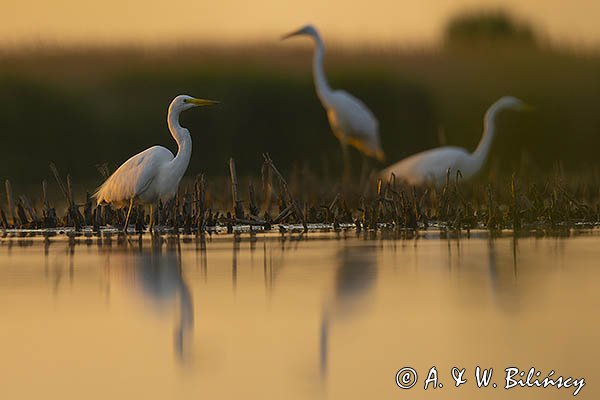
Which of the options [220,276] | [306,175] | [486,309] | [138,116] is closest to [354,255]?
[220,276]

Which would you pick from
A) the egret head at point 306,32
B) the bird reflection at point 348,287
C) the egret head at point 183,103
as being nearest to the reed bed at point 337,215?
the egret head at point 183,103

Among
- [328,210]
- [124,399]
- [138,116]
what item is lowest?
[124,399]

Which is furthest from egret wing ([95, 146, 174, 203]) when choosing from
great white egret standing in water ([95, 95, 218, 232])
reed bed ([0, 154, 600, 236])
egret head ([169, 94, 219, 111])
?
egret head ([169, 94, 219, 111])

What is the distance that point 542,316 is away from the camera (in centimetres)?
555

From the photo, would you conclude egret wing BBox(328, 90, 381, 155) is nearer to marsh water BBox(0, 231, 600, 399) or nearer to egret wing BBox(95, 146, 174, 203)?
egret wing BBox(95, 146, 174, 203)

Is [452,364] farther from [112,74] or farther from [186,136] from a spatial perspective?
[112,74]

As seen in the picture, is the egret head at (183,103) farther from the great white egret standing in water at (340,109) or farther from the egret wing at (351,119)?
the egret wing at (351,119)

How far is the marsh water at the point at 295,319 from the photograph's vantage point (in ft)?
14.6

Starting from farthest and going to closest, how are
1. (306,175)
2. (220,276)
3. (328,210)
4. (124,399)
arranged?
(306,175) → (328,210) → (220,276) → (124,399)

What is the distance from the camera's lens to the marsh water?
14.6 ft

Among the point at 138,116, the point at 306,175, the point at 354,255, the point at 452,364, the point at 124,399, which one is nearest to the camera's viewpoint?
the point at 124,399

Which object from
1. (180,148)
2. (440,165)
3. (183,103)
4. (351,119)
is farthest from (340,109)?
(180,148)

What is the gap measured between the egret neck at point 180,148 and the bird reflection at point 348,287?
210cm

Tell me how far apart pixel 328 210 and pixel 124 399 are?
631 centimetres
